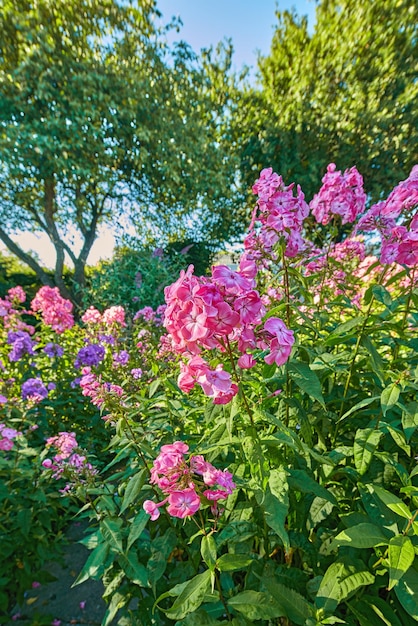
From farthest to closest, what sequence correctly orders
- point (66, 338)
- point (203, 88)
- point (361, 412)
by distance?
point (203, 88)
point (66, 338)
point (361, 412)

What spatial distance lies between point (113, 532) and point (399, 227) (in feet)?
5.08

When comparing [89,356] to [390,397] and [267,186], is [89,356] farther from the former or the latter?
[390,397]

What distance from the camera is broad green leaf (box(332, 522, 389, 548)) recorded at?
3.11 ft

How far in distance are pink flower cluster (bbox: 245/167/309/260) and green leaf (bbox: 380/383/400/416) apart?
559mm

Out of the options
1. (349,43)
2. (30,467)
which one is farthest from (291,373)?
(349,43)

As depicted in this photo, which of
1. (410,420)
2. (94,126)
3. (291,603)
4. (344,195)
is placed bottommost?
(291,603)

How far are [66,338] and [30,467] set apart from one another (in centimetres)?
236

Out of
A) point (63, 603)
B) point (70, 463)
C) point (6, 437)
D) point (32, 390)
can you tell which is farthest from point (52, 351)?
point (70, 463)

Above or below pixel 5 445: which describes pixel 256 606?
below

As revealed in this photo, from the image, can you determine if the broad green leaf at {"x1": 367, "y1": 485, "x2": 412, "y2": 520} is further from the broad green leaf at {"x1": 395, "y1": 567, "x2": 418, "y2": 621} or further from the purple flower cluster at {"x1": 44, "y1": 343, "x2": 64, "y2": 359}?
the purple flower cluster at {"x1": 44, "y1": 343, "x2": 64, "y2": 359}

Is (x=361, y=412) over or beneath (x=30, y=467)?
over

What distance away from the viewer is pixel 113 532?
1324mm

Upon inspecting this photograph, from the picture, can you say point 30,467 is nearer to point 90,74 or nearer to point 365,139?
point 90,74

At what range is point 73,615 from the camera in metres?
2.03
